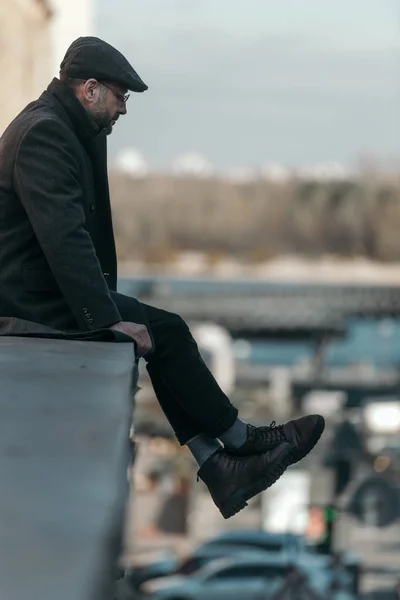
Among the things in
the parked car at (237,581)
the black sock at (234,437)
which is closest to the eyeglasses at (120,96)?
the black sock at (234,437)

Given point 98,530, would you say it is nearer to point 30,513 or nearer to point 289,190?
point 30,513

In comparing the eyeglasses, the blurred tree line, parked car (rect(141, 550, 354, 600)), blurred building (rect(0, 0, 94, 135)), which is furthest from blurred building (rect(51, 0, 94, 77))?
the blurred tree line

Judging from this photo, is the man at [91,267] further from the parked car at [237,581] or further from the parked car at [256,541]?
the parked car at [256,541]

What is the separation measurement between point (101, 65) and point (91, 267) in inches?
23.4

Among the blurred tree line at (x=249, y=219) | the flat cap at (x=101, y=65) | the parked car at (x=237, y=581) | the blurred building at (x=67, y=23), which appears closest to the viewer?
the flat cap at (x=101, y=65)

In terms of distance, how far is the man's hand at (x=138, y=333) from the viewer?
490 centimetres

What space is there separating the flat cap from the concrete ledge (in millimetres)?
895

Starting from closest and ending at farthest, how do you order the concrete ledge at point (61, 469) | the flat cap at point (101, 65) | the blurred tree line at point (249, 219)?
the concrete ledge at point (61, 469) → the flat cap at point (101, 65) → the blurred tree line at point (249, 219)

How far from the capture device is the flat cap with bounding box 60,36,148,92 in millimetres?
4988

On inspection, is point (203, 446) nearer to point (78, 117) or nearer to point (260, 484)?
point (260, 484)

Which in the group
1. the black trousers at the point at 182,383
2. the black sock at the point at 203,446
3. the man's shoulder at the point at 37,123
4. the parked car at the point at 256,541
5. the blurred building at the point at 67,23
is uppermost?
the blurred building at the point at 67,23

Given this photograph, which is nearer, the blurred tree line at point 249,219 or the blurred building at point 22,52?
the blurred building at point 22,52

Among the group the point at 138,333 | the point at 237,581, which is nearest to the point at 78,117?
the point at 138,333

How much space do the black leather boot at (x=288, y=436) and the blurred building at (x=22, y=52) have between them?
7498 millimetres
